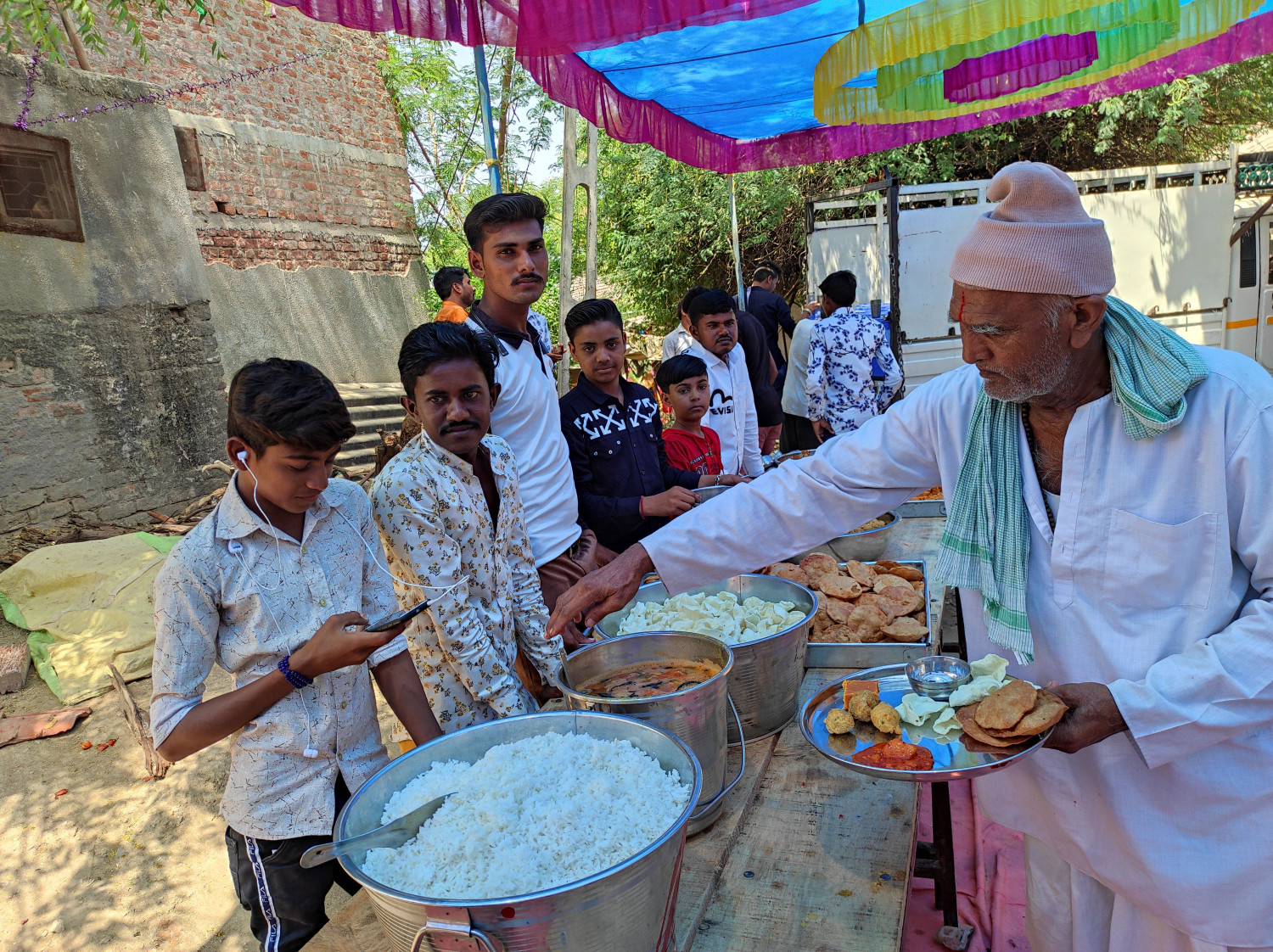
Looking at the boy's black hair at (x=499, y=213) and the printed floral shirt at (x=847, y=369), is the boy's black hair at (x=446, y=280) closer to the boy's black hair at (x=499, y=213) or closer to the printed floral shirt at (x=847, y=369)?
the printed floral shirt at (x=847, y=369)

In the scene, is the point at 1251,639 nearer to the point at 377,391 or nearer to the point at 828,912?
the point at 828,912

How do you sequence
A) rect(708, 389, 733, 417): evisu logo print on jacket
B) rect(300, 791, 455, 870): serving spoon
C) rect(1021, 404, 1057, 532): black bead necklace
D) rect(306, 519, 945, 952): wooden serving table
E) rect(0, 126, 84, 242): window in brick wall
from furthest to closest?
rect(0, 126, 84, 242): window in brick wall, rect(708, 389, 733, 417): evisu logo print on jacket, rect(1021, 404, 1057, 532): black bead necklace, rect(306, 519, 945, 952): wooden serving table, rect(300, 791, 455, 870): serving spoon

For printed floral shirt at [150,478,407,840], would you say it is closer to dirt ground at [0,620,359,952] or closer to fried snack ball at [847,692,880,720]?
fried snack ball at [847,692,880,720]

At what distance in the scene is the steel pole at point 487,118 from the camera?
3.24 metres

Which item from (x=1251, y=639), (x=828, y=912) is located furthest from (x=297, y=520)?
(x=1251, y=639)

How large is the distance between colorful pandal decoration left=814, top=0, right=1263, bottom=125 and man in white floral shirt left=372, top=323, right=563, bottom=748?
104 inches

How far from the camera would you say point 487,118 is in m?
3.38

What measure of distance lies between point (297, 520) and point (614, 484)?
162cm

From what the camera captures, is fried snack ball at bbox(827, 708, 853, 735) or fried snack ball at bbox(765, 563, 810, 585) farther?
fried snack ball at bbox(765, 563, 810, 585)

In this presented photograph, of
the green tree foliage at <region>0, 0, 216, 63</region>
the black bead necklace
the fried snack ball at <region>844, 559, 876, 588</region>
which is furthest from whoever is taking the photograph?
the green tree foliage at <region>0, 0, 216, 63</region>

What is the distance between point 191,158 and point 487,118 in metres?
7.76

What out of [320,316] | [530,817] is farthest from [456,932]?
Answer: [320,316]

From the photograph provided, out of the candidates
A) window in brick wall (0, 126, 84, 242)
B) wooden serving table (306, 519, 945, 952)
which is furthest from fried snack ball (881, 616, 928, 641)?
window in brick wall (0, 126, 84, 242)

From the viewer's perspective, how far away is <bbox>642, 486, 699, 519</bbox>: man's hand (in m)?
2.98
